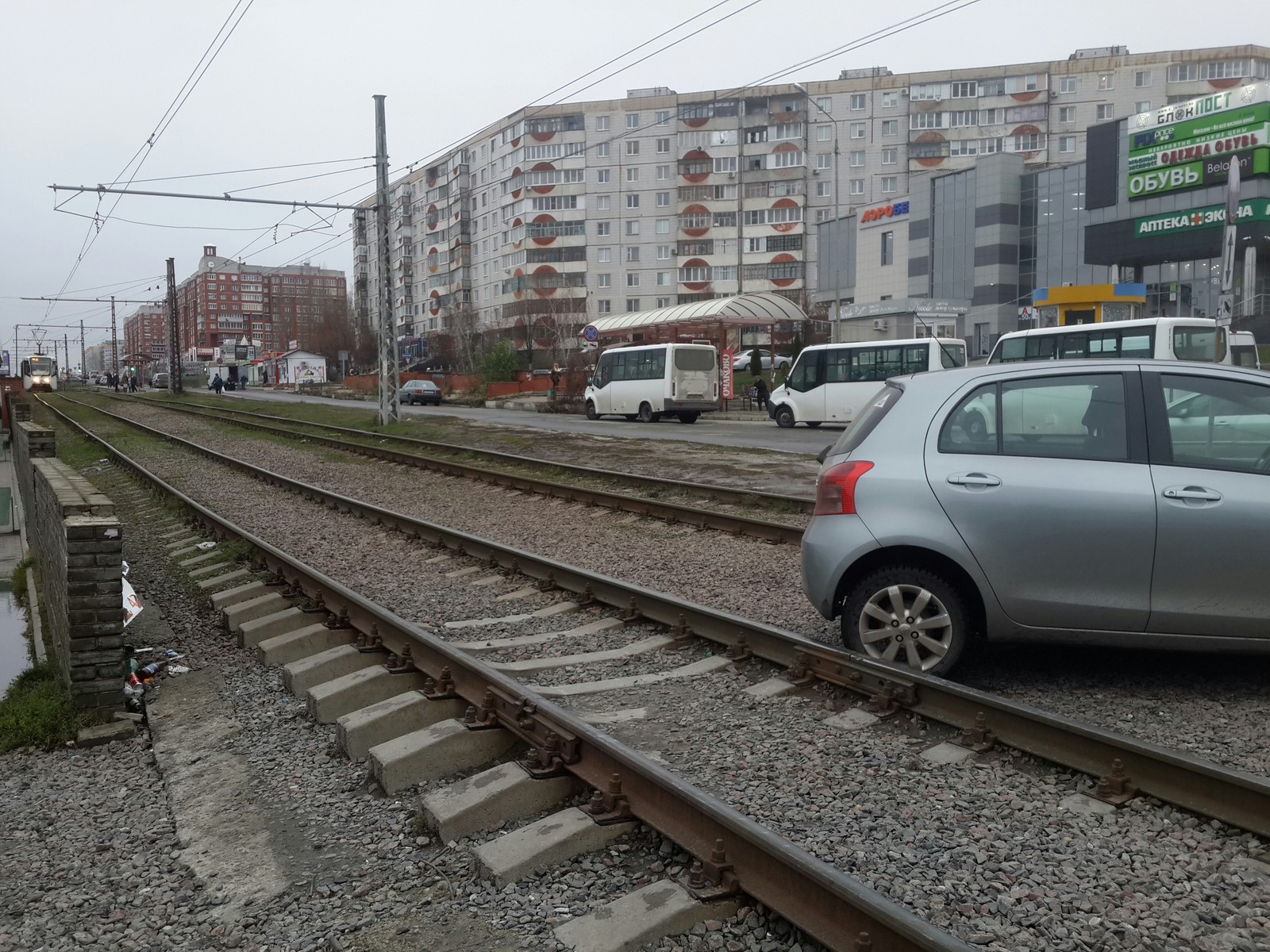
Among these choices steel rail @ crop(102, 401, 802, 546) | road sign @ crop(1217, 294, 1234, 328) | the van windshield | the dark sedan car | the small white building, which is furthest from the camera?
the small white building

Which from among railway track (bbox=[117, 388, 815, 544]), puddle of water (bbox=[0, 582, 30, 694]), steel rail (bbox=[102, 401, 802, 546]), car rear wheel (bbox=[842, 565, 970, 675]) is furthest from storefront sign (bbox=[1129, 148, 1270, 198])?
puddle of water (bbox=[0, 582, 30, 694])

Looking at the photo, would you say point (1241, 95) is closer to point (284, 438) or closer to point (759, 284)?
point (759, 284)

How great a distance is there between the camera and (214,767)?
4.95 meters

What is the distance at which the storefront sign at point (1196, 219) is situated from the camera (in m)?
53.5

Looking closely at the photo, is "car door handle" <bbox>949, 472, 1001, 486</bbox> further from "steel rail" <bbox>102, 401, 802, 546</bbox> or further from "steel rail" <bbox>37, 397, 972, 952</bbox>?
"steel rail" <bbox>102, 401, 802, 546</bbox>

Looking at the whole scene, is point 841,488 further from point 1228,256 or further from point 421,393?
point 421,393

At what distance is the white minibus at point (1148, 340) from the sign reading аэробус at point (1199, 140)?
1387 inches

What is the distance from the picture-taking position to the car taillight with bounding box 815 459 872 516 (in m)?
5.61

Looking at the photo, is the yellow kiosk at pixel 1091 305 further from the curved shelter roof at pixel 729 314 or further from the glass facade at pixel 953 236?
the glass facade at pixel 953 236

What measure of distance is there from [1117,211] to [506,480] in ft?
180

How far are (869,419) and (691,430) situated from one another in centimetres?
2344

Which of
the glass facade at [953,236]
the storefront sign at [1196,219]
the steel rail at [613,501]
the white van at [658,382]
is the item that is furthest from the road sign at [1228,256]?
the glass facade at [953,236]

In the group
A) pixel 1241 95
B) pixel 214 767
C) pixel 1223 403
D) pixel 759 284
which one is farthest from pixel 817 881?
pixel 759 284

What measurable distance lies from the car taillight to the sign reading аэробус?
56.5 metres
